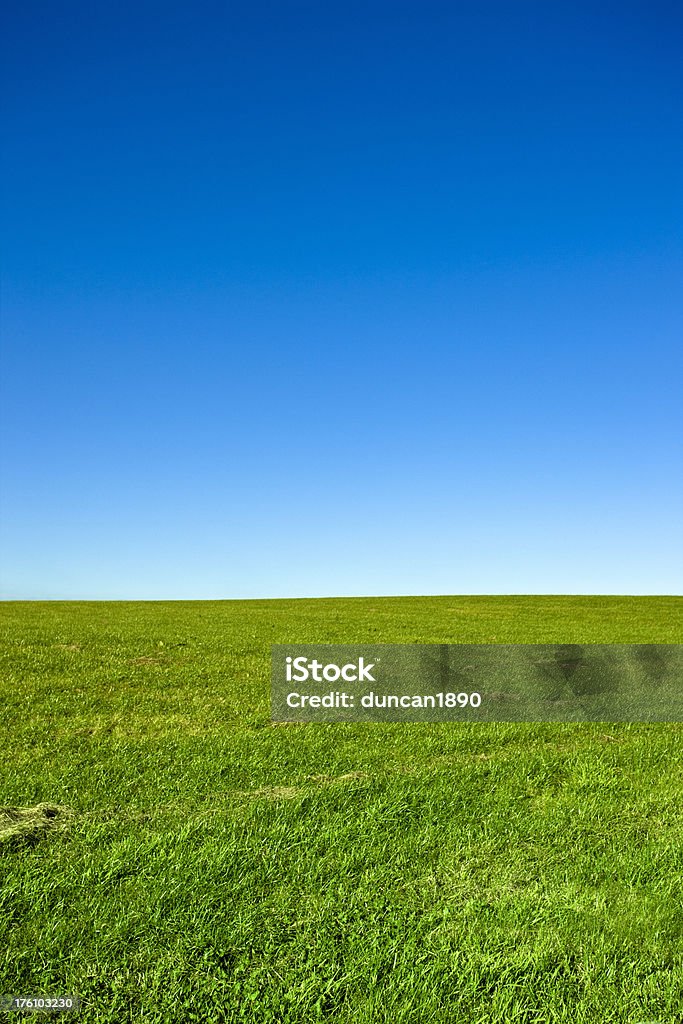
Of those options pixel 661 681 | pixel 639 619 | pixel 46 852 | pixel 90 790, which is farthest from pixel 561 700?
pixel 639 619

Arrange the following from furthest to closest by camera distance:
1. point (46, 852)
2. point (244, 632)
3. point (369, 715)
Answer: point (244, 632) < point (369, 715) < point (46, 852)

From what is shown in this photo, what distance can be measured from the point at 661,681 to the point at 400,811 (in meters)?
11.9

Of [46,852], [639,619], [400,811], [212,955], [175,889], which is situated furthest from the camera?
[639,619]

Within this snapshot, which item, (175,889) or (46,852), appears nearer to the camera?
(175,889)

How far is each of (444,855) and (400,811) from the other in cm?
112

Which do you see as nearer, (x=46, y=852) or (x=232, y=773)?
(x=46, y=852)

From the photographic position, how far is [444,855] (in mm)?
6359

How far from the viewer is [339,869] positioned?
600cm

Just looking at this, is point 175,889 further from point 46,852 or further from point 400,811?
point 400,811

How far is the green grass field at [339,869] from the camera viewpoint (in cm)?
449

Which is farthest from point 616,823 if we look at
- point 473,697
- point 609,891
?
point 473,697

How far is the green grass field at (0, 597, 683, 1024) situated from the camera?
4492mm

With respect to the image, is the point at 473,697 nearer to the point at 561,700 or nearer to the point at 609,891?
the point at 561,700

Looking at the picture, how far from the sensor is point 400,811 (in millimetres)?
7430
